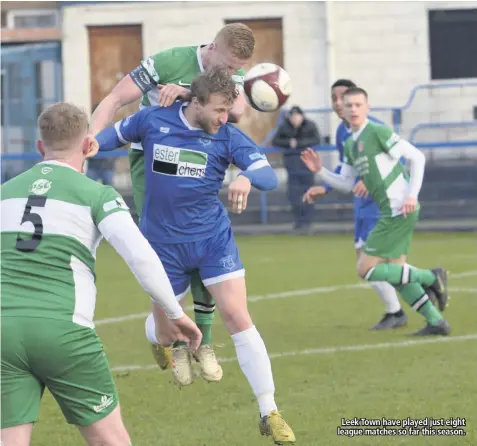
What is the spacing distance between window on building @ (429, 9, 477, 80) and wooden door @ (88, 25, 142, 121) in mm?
6211

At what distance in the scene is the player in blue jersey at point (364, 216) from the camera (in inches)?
431

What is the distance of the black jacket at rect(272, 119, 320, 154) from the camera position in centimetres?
2070

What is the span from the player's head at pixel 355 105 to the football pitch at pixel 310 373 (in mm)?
1839

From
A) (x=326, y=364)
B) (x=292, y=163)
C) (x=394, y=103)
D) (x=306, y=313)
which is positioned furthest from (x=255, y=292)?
(x=394, y=103)

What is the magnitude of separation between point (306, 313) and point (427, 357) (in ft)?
9.24

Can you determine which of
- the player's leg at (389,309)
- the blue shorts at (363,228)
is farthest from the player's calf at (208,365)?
the blue shorts at (363,228)

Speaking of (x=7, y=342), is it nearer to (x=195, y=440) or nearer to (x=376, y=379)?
(x=195, y=440)

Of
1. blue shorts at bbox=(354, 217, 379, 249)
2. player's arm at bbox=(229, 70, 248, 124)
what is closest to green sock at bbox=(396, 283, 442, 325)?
blue shorts at bbox=(354, 217, 379, 249)

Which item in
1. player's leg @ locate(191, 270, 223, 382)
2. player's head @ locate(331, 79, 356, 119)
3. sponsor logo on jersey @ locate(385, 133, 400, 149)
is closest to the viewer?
player's leg @ locate(191, 270, 223, 382)

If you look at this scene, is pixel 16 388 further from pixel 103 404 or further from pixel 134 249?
pixel 134 249

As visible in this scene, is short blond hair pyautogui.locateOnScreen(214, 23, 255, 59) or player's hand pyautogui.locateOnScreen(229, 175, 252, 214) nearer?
player's hand pyautogui.locateOnScreen(229, 175, 252, 214)

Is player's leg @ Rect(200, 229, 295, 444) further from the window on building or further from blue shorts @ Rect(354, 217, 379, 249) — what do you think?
the window on building

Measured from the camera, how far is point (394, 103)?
25.8 metres

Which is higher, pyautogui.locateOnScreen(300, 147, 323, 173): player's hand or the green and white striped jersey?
pyautogui.locateOnScreen(300, 147, 323, 173): player's hand
